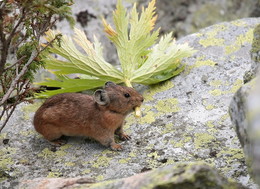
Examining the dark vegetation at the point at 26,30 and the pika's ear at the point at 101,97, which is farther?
the pika's ear at the point at 101,97

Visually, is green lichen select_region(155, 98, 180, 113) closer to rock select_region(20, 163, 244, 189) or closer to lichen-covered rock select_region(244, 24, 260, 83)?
lichen-covered rock select_region(244, 24, 260, 83)

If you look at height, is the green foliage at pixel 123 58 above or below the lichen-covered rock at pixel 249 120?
above

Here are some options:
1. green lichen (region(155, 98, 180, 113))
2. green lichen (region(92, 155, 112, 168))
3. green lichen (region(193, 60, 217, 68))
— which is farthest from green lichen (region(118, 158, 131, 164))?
green lichen (region(193, 60, 217, 68))

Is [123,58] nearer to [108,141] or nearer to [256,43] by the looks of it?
[108,141]

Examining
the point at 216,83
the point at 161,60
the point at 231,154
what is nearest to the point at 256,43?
the point at 231,154

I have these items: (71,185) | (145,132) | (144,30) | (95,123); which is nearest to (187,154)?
(145,132)

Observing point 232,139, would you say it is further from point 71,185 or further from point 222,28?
point 222,28

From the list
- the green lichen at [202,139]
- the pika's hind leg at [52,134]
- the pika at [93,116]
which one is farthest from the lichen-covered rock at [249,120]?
the pika's hind leg at [52,134]

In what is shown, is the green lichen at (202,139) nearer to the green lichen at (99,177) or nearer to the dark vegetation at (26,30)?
the green lichen at (99,177)

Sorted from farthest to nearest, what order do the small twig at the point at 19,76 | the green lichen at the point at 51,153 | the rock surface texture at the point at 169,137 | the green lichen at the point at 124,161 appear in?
1. the green lichen at the point at 51,153
2. the green lichen at the point at 124,161
3. the rock surface texture at the point at 169,137
4. the small twig at the point at 19,76
